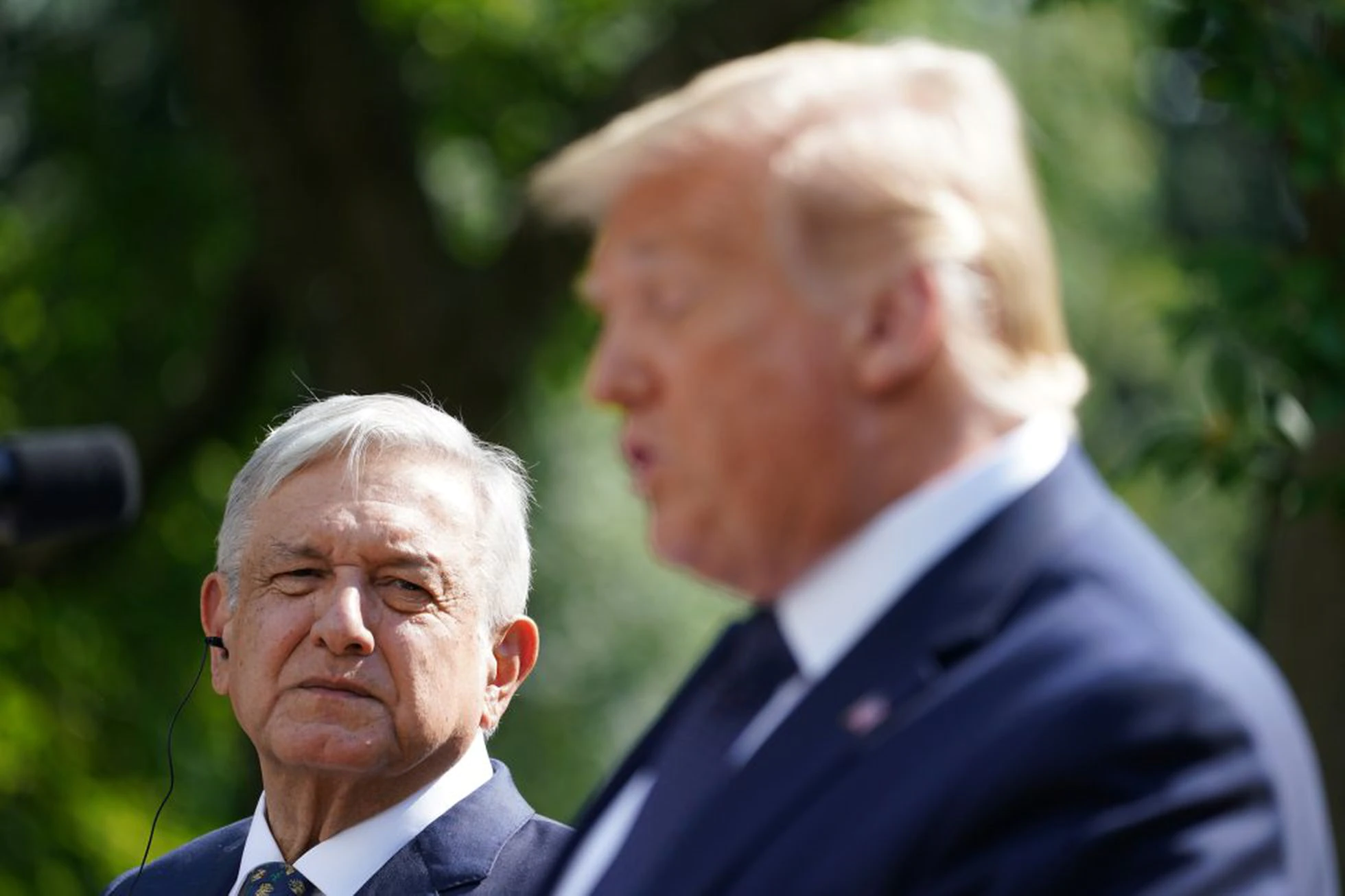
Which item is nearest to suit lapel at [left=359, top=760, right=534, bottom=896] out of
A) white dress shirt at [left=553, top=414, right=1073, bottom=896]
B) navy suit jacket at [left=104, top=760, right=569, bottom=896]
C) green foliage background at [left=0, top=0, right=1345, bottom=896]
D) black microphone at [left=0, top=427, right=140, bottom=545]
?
navy suit jacket at [left=104, top=760, right=569, bottom=896]

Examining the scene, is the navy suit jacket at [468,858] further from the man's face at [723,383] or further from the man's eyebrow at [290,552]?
the man's face at [723,383]

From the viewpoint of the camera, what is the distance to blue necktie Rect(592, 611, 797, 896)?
1.87 metres

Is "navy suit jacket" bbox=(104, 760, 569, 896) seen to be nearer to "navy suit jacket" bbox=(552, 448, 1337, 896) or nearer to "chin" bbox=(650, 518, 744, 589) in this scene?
"chin" bbox=(650, 518, 744, 589)

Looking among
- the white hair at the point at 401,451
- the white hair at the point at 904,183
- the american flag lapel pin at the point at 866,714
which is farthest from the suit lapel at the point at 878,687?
the white hair at the point at 401,451

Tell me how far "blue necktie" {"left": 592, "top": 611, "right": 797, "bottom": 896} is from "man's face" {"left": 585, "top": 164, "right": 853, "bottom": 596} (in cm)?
7

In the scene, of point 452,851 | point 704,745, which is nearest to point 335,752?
point 452,851

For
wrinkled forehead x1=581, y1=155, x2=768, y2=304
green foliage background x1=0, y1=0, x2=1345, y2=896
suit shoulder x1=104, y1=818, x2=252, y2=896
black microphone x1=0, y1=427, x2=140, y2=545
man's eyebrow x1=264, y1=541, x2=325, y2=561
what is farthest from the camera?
green foliage background x1=0, y1=0, x2=1345, y2=896

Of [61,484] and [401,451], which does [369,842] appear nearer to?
[401,451]

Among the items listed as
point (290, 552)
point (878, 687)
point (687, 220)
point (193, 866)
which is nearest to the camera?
point (878, 687)

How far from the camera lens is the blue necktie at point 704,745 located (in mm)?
1872

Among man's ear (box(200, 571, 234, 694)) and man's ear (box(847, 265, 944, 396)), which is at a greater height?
man's ear (box(847, 265, 944, 396))

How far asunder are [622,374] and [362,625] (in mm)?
1273

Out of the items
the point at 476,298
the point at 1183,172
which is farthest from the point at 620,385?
the point at 1183,172

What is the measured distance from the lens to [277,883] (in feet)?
10.00
